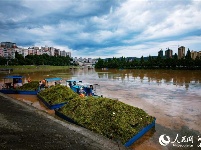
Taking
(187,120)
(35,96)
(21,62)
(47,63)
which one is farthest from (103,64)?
(187,120)

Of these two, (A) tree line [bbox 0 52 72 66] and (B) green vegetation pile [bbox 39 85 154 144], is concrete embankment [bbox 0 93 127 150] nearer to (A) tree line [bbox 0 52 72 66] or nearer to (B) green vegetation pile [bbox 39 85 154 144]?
(B) green vegetation pile [bbox 39 85 154 144]

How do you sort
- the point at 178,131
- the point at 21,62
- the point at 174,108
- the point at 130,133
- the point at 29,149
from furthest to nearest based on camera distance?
the point at 21,62, the point at 174,108, the point at 178,131, the point at 130,133, the point at 29,149

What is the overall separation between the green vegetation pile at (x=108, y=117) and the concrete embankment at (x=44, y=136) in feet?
4.29

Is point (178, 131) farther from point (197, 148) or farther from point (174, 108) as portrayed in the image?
point (174, 108)

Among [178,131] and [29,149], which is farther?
[178,131]

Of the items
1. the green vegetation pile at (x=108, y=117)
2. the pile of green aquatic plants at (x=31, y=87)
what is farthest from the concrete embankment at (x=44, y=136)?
the pile of green aquatic plants at (x=31, y=87)

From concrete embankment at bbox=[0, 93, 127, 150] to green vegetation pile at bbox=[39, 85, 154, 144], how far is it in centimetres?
131

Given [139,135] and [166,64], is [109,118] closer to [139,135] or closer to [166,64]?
[139,135]

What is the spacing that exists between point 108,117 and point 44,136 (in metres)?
4.60

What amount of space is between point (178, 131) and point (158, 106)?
701cm

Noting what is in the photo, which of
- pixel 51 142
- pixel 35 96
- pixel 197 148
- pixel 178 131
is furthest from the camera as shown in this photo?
pixel 35 96

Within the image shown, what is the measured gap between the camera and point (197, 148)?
10.7 m

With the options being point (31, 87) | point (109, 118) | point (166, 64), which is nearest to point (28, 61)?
point (166, 64)

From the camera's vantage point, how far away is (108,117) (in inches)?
487
